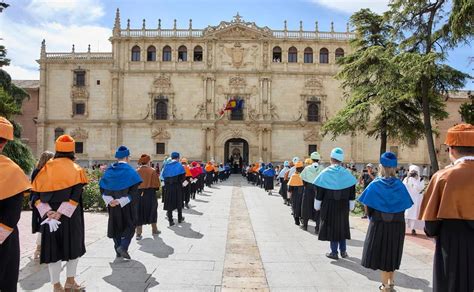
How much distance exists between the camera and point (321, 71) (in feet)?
147

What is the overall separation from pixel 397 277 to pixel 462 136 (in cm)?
335

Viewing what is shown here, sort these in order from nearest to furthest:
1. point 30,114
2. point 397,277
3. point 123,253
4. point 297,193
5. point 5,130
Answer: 1. point 5,130
2. point 397,277
3. point 123,253
4. point 297,193
5. point 30,114

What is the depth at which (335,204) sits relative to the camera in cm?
831

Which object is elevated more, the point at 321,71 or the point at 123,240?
the point at 321,71

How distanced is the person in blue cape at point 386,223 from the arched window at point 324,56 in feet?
132

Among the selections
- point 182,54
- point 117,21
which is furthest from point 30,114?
point 182,54

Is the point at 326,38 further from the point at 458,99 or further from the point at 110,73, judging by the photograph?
the point at 110,73

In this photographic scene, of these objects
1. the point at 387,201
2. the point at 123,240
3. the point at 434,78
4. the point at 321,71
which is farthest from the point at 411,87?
the point at 321,71

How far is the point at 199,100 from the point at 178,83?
273cm

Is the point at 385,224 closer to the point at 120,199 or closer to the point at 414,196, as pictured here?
the point at 120,199

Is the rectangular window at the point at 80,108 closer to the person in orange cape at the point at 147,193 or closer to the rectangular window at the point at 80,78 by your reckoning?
the rectangular window at the point at 80,78

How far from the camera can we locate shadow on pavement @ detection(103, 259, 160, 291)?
6123 millimetres

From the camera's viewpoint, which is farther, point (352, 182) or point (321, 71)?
point (321, 71)

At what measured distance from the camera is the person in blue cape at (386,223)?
20.0 feet
